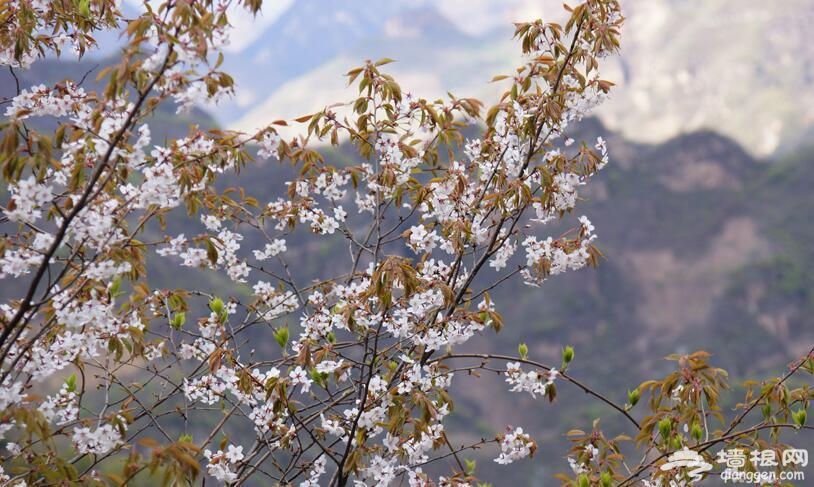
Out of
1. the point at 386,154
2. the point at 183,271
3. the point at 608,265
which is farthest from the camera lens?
the point at 608,265

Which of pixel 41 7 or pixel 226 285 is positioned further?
pixel 226 285

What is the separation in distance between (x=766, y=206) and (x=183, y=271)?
44433 mm

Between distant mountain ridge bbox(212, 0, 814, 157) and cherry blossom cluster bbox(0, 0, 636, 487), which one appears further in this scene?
distant mountain ridge bbox(212, 0, 814, 157)

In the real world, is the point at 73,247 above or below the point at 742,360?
below

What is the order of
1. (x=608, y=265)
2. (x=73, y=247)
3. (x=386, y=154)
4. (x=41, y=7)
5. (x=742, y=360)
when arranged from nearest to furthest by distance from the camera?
(x=73, y=247) → (x=41, y=7) → (x=386, y=154) → (x=742, y=360) → (x=608, y=265)

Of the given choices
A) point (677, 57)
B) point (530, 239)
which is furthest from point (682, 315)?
point (530, 239)

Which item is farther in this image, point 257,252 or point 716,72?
point 716,72

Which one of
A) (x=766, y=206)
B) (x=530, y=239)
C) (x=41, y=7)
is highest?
(x=766, y=206)

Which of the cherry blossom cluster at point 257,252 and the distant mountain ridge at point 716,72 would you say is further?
the distant mountain ridge at point 716,72

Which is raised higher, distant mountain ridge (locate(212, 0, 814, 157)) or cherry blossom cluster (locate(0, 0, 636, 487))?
distant mountain ridge (locate(212, 0, 814, 157))

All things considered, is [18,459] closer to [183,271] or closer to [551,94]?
[551,94]

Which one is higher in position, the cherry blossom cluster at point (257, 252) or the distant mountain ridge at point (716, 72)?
the distant mountain ridge at point (716, 72)

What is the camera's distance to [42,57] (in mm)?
4852

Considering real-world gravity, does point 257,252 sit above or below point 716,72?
below
